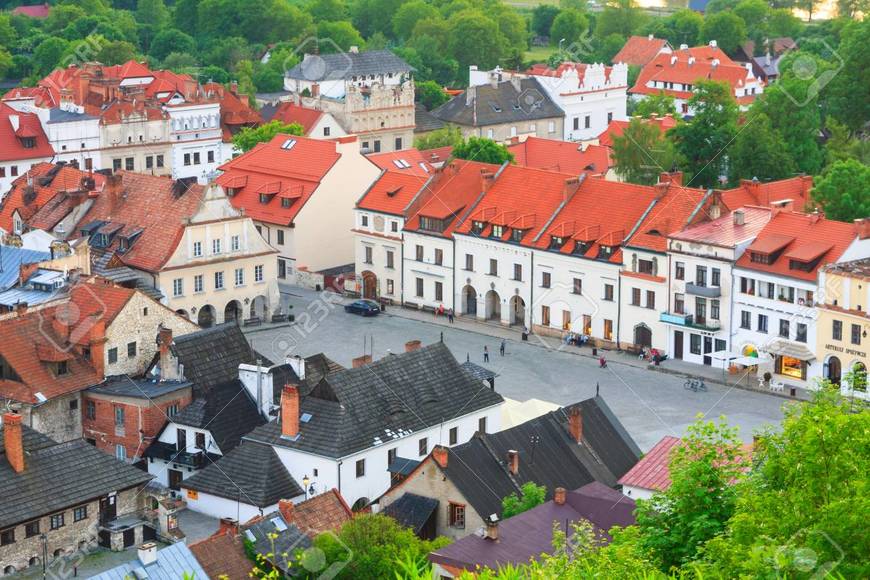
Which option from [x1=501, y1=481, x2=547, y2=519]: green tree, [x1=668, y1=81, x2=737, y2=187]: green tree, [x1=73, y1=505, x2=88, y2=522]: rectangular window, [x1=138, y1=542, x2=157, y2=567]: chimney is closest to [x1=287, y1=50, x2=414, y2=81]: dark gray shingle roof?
[x1=668, y1=81, x2=737, y2=187]: green tree

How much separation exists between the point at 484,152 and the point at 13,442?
5708cm

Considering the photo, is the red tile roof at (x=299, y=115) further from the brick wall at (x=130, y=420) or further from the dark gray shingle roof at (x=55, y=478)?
the dark gray shingle roof at (x=55, y=478)

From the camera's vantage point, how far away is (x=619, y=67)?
144500mm

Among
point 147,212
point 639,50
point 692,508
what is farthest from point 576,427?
point 639,50

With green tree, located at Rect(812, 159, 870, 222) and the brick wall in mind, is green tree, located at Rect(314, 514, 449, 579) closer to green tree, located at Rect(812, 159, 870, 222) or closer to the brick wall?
the brick wall

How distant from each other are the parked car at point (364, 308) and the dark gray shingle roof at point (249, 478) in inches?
1202

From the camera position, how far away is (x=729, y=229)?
290ft

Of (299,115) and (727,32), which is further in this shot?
(727,32)

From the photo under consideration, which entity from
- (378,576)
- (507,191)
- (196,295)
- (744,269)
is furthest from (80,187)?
(378,576)

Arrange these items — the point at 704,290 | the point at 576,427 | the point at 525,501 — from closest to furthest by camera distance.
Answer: the point at 525,501 < the point at 576,427 < the point at 704,290

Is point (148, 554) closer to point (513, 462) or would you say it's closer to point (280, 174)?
point (513, 462)

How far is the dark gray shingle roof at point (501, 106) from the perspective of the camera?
137 m

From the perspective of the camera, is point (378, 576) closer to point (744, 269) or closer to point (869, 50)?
point (744, 269)

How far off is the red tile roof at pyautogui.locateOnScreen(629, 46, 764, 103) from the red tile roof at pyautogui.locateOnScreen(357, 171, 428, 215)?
56.2 meters
